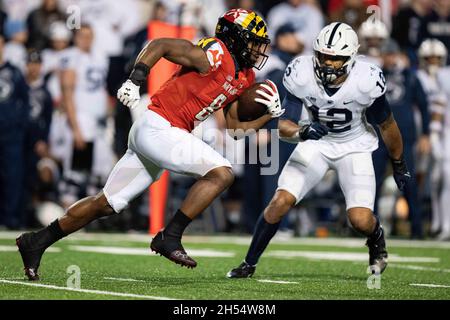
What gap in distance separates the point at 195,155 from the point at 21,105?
17.8 ft

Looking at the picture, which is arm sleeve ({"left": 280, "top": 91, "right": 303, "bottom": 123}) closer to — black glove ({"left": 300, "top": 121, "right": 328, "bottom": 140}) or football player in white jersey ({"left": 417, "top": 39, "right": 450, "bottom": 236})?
black glove ({"left": 300, "top": 121, "right": 328, "bottom": 140})

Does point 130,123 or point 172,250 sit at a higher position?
point 130,123

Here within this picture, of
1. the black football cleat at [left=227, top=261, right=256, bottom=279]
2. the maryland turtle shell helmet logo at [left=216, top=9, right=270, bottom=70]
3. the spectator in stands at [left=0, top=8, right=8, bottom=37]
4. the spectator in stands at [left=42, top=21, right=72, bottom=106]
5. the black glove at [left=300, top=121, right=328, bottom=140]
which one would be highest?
the spectator in stands at [left=0, top=8, right=8, bottom=37]

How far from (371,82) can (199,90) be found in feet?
4.10

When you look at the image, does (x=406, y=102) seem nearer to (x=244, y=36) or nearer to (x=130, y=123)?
(x=130, y=123)

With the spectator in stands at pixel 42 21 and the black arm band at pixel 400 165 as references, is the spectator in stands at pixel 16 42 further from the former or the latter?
the black arm band at pixel 400 165

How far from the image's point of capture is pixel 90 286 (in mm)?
6133

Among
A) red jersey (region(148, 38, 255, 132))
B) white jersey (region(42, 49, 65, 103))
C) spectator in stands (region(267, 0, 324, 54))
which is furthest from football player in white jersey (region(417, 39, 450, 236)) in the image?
red jersey (region(148, 38, 255, 132))

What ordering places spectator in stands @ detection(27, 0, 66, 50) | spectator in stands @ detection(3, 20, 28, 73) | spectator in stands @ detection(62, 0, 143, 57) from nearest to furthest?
1. spectator in stands @ detection(3, 20, 28, 73)
2. spectator in stands @ detection(62, 0, 143, 57)
3. spectator in stands @ detection(27, 0, 66, 50)

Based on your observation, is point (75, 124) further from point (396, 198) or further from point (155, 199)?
point (396, 198)

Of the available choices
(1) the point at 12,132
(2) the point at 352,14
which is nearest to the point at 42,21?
(1) the point at 12,132

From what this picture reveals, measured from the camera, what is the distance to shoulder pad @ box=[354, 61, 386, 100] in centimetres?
704

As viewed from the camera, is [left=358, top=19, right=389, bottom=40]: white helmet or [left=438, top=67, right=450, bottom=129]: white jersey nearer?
[left=358, top=19, right=389, bottom=40]: white helmet

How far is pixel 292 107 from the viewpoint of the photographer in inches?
284
